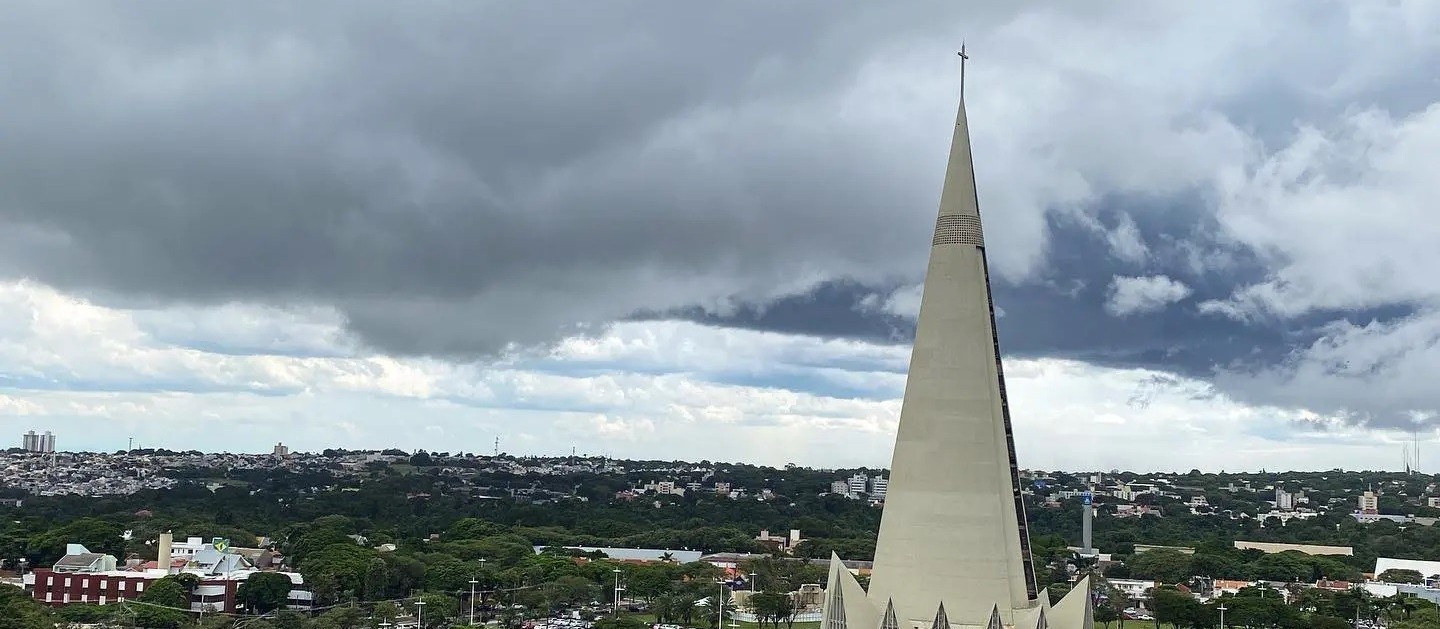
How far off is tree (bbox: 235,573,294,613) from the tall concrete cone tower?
4938cm

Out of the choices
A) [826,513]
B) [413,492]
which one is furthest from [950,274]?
[413,492]

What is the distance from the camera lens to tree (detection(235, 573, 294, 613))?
6650 cm

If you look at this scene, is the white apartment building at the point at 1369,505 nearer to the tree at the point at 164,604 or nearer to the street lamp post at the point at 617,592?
the street lamp post at the point at 617,592

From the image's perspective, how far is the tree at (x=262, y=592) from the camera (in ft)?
218

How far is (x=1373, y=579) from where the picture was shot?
8856 cm

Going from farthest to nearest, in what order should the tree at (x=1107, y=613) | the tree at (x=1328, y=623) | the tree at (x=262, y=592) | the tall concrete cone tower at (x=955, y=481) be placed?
the tree at (x=1107, y=613) → the tree at (x=262, y=592) → the tree at (x=1328, y=623) → the tall concrete cone tower at (x=955, y=481)

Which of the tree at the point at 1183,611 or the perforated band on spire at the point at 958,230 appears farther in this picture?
the tree at the point at 1183,611

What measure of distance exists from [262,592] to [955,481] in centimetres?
5158

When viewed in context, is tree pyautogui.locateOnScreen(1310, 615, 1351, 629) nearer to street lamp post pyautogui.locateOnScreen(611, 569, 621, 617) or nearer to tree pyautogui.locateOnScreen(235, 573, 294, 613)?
street lamp post pyautogui.locateOnScreen(611, 569, 621, 617)

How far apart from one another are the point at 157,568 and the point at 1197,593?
198 ft

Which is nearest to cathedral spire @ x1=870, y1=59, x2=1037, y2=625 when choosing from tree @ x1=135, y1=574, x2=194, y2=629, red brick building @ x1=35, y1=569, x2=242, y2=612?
tree @ x1=135, y1=574, x2=194, y2=629

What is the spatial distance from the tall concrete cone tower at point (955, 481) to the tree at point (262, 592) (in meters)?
49.4

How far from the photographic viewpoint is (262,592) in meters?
66.5

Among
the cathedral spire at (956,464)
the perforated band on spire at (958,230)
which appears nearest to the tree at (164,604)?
the cathedral spire at (956,464)
